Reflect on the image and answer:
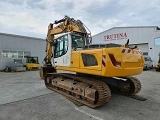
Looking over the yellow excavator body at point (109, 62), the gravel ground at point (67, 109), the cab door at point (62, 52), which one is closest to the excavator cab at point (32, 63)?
the cab door at point (62, 52)

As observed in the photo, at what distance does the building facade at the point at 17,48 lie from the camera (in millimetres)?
19250

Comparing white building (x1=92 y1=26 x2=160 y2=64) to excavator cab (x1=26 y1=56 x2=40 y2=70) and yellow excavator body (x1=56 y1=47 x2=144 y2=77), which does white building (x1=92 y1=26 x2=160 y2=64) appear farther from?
yellow excavator body (x1=56 y1=47 x2=144 y2=77)

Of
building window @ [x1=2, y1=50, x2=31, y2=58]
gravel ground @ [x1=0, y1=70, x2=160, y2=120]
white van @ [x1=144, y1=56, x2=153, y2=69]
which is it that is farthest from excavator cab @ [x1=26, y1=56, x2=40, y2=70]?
gravel ground @ [x1=0, y1=70, x2=160, y2=120]

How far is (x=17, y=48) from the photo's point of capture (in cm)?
2056

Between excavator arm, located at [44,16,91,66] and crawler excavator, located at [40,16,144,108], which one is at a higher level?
excavator arm, located at [44,16,91,66]

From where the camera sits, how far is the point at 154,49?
75.4ft

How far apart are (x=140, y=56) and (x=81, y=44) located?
2290 mm

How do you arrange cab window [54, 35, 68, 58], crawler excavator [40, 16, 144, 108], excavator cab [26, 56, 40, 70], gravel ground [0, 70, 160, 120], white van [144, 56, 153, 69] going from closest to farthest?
gravel ground [0, 70, 160, 120]
crawler excavator [40, 16, 144, 108]
cab window [54, 35, 68, 58]
excavator cab [26, 56, 40, 70]
white van [144, 56, 153, 69]

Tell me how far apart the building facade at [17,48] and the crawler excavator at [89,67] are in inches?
486

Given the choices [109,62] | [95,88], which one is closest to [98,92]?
[95,88]

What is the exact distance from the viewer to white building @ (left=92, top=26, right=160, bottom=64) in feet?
75.3

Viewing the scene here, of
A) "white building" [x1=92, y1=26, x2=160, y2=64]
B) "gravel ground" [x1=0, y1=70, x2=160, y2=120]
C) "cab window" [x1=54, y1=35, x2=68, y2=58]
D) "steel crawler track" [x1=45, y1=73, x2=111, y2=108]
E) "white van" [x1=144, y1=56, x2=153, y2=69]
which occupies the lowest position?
"gravel ground" [x1=0, y1=70, x2=160, y2=120]

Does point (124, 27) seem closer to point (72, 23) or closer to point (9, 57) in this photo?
point (9, 57)

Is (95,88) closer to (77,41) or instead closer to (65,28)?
(77,41)
